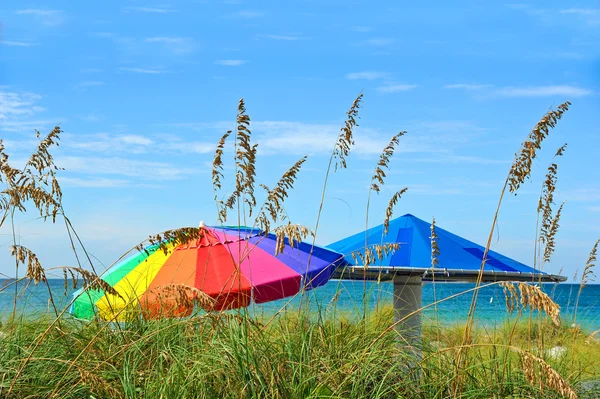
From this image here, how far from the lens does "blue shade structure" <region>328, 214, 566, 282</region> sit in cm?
539

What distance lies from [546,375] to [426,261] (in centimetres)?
280

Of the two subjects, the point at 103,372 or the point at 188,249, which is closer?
the point at 103,372

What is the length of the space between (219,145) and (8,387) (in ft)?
5.46

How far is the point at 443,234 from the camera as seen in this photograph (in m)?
6.41

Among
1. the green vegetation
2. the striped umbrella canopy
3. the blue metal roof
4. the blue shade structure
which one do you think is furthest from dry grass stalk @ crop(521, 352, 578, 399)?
the striped umbrella canopy

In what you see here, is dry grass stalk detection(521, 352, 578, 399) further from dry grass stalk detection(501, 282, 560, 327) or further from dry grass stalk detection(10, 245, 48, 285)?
dry grass stalk detection(10, 245, 48, 285)

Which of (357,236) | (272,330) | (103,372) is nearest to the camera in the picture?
(103,372)

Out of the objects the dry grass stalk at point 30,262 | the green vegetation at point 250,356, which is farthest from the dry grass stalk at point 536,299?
the dry grass stalk at point 30,262

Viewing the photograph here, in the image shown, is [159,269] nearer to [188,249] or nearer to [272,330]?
[188,249]

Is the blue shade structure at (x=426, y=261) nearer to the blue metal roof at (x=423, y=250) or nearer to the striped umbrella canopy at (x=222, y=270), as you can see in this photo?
the blue metal roof at (x=423, y=250)

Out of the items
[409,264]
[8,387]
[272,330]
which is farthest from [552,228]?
[8,387]

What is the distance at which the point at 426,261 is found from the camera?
559cm

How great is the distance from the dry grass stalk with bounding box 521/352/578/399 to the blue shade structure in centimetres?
208

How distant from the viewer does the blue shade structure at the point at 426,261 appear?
5395 mm
